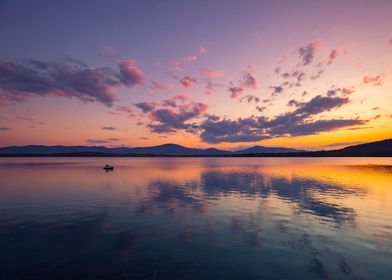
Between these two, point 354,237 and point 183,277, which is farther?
point 354,237

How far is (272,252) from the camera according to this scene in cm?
2058

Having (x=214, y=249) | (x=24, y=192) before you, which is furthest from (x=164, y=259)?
(x=24, y=192)

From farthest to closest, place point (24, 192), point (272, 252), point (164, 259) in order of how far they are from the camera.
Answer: point (24, 192) < point (272, 252) < point (164, 259)

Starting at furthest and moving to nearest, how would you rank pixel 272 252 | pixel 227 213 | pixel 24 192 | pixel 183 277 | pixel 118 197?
pixel 24 192 < pixel 118 197 < pixel 227 213 < pixel 272 252 < pixel 183 277

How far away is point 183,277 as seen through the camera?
1628cm

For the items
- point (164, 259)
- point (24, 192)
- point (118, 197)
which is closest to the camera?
point (164, 259)

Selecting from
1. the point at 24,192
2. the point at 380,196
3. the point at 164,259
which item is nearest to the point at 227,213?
the point at 164,259

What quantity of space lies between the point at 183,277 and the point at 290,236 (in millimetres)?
13560

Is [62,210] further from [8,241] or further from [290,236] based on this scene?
[290,236]

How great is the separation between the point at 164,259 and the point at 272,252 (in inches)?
364

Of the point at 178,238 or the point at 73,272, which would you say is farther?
the point at 178,238

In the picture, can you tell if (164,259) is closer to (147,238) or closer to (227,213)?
(147,238)

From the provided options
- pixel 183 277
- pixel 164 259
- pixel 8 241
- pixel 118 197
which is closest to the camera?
pixel 183 277

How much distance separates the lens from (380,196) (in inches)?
Result: 1895
